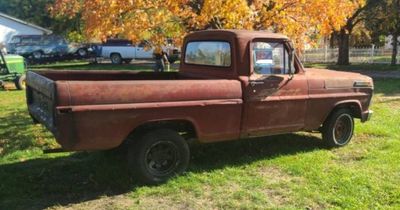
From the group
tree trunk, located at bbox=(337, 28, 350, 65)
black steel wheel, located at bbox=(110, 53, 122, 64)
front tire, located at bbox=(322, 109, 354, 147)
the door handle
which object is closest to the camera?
the door handle

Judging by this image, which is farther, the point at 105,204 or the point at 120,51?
the point at 120,51

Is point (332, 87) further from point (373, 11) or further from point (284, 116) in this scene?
point (373, 11)

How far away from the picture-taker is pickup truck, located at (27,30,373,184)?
5383mm

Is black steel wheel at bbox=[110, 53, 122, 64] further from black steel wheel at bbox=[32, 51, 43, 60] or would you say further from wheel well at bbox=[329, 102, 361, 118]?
wheel well at bbox=[329, 102, 361, 118]

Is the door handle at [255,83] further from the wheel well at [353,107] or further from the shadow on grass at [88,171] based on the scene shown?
the wheel well at [353,107]

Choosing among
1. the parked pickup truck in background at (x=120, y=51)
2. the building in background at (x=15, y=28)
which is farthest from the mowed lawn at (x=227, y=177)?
the building in background at (x=15, y=28)

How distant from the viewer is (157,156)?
6.12 m

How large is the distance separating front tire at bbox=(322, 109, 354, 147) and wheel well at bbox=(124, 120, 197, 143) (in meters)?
2.54

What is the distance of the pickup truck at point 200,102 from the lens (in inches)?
212

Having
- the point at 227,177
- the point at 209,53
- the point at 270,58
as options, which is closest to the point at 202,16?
the point at 209,53

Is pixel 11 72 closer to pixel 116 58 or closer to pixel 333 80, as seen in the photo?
pixel 333 80

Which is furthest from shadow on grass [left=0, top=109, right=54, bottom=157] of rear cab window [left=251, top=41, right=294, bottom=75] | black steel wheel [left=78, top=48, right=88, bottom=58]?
black steel wheel [left=78, top=48, right=88, bottom=58]

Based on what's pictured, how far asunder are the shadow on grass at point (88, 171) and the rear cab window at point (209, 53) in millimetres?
1369

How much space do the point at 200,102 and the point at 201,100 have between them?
32 mm
